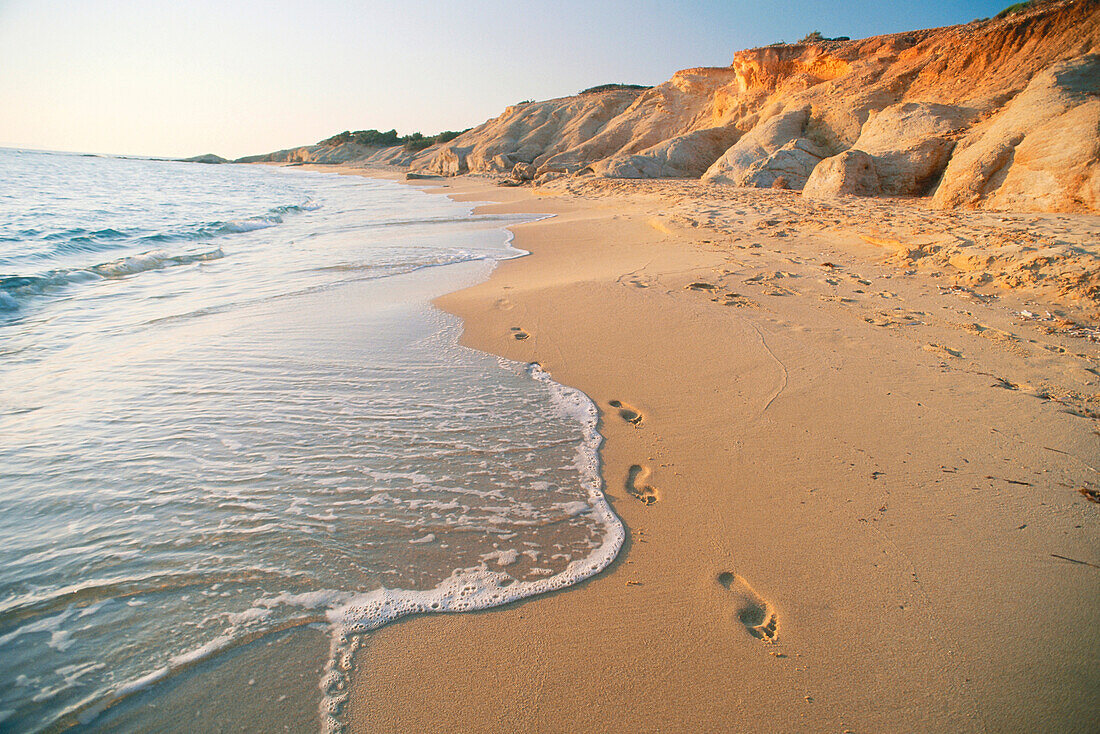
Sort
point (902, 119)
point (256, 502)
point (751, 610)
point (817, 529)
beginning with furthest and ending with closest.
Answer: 1. point (902, 119)
2. point (256, 502)
3. point (817, 529)
4. point (751, 610)

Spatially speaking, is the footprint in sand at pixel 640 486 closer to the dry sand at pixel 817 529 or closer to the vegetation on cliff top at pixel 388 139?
the dry sand at pixel 817 529

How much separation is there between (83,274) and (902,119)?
51.2 feet

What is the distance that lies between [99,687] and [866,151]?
14420 millimetres

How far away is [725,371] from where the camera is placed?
3330 millimetres

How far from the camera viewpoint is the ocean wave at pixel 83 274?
5688mm

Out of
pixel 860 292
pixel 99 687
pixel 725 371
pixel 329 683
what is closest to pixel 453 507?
pixel 329 683

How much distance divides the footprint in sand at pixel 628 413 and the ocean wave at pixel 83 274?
663 cm

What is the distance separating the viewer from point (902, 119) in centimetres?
1116

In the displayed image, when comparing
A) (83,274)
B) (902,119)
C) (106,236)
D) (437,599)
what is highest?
(902,119)

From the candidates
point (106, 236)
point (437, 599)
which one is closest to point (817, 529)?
point (437, 599)

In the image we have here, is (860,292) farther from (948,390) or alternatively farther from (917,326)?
(948,390)

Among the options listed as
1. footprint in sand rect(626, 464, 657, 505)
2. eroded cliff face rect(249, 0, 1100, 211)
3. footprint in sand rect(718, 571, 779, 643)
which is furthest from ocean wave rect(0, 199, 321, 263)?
eroded cliff face rect(249, 0, 1100, 211)

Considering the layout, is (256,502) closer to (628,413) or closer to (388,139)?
(628,413)

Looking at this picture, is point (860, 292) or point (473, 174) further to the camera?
point (473, 174)
